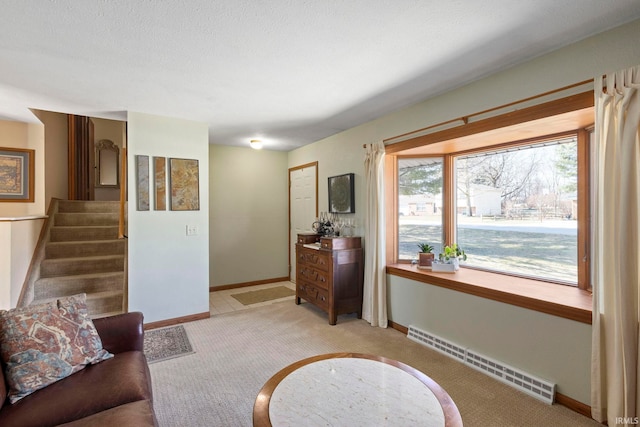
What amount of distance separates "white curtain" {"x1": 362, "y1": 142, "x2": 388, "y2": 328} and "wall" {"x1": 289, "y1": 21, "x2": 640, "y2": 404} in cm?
13

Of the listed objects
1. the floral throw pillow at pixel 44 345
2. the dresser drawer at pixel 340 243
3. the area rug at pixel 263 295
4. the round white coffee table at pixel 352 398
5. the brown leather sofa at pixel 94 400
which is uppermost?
the dresser drawer at pixel 340 243

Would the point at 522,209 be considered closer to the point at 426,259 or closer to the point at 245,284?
the point at 426,259

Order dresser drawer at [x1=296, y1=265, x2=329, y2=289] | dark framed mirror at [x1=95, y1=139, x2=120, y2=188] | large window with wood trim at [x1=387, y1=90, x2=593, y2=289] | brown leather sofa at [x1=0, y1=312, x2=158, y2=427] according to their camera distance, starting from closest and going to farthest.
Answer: brown leather sofa at [x1=0, y1=312, x2=158, y2=427] < large window with wood trim at [x1=387, y1=90, x2=593, y2=289] < dresser drawer at [x1=296, y1=265, x2=329, y2=289] < dark framed mirror at [x1=95, y1=139, x2=120, y2=188]

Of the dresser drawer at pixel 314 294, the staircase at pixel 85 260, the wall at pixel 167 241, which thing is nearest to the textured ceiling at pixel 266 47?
the wall at pixel 167 241

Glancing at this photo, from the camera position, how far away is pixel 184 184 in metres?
3.63

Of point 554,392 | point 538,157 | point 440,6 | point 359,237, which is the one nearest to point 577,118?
point 538,157

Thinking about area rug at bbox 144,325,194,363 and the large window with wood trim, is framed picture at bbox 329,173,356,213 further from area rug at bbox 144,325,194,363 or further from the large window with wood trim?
area rug at bbox 144,325,194,363

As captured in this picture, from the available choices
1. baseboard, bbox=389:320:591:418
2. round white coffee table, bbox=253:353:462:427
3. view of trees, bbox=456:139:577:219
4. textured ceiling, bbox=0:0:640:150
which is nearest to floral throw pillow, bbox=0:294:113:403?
round white coffee table, bbox=253:353:462:427

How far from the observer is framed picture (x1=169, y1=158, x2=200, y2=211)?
357cm

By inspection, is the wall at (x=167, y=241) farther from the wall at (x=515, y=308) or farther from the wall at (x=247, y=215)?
the wall at (x=515, y=308)

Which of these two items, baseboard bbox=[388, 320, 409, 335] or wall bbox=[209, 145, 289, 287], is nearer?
baseboard bbox=[388, 320, 409, 335]

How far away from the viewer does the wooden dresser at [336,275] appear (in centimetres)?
357

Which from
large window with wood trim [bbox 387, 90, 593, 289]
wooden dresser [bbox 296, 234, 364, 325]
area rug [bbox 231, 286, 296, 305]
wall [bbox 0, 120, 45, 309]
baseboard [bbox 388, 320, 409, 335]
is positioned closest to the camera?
large window with wood trim [bbox 387, 90, 593, 289]

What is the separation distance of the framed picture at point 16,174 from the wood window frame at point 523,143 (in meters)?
4.53
